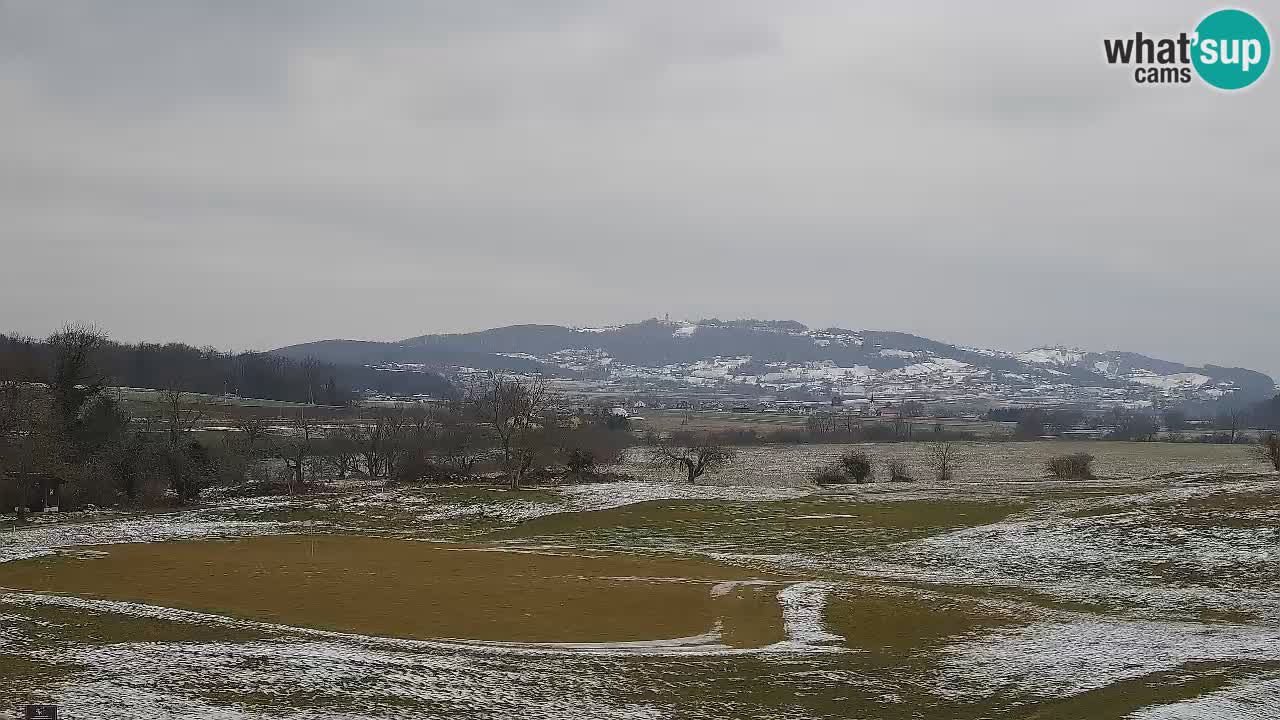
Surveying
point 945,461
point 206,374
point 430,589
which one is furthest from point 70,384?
point 206,374

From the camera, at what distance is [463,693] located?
17.6 metres

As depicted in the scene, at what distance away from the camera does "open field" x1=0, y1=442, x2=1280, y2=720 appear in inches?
696

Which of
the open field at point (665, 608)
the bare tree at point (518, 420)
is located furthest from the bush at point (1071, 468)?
the bare tree at point (518, 420)

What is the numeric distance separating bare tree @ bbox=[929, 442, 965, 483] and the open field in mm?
17044

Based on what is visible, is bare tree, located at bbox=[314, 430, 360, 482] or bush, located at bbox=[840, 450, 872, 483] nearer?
bush, located at bbox=[840, 450, 872, 483]

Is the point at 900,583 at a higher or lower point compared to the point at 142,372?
lower

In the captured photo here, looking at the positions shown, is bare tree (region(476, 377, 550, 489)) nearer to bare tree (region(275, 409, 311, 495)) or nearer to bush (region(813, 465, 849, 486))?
bare tree (region(275, 409, 311, 495))

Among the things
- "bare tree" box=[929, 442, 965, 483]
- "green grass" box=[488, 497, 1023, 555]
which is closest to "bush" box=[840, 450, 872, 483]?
"bare tree" box=[929, 442, 965, 483]

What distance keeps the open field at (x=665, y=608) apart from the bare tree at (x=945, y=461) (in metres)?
17.0

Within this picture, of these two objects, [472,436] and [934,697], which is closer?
[934,697]

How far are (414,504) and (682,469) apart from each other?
1060 inches

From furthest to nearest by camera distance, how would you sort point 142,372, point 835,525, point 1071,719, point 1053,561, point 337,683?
point 142,372 < point 835,525 < point 1053,561 < point 337,683 < point 1071,719

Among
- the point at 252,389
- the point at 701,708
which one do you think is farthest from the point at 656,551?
the point at 252,389

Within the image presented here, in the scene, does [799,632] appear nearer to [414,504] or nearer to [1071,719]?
[1071,719]
